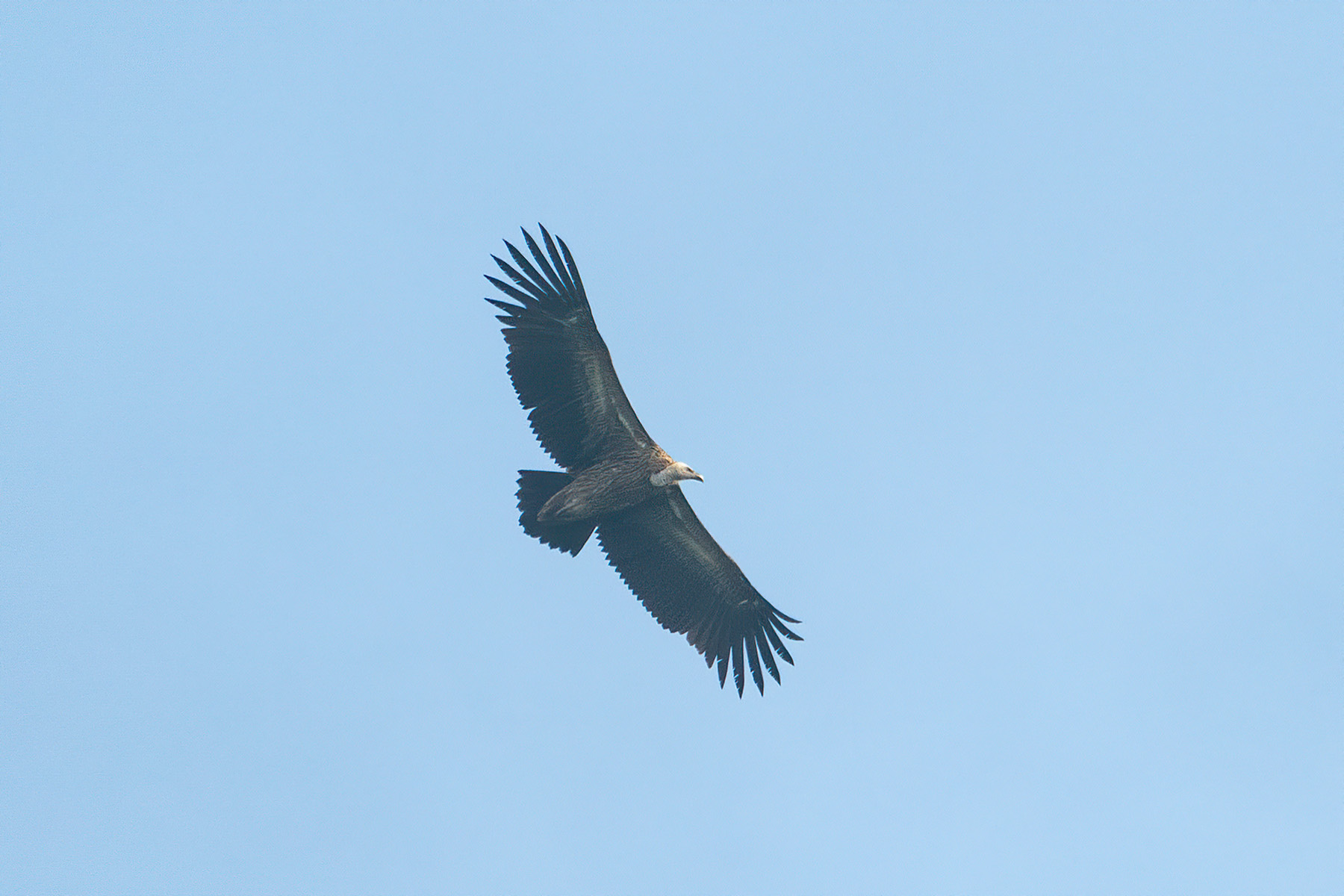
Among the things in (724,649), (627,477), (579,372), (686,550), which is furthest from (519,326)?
(724,649)

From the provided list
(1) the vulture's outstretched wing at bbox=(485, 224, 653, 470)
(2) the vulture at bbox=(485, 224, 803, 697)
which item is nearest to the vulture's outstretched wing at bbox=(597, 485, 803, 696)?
(2) the vulture at bbox=(485, 224, 803, 697)

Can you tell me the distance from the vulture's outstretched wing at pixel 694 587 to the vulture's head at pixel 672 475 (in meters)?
Answer: 0.67

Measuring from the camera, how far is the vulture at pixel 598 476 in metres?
18.3

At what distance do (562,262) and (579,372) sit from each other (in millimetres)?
1471

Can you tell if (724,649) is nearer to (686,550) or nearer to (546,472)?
(686,550)

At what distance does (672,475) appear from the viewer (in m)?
18.9

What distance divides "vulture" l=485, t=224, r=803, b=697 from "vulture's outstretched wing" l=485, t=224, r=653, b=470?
1 cm

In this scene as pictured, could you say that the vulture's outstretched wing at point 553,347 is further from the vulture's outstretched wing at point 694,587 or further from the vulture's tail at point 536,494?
the vulture's outstretched wing at point 694,587

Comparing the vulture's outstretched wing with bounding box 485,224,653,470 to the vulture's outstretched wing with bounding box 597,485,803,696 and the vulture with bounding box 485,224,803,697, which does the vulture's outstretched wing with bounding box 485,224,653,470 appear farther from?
the vulture's outstretched wing with bounding box 597,485,803,696

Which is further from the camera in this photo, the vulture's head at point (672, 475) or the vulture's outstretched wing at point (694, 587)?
the vulture's outstretched wing at point (694, 587)

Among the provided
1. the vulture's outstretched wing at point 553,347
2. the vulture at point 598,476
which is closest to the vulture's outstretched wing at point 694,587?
the vulture at point 598,476

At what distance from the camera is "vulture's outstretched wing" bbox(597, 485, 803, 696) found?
64.7 ft

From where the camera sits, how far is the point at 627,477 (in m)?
18.8

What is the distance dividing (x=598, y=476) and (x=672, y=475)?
103 centimetres
